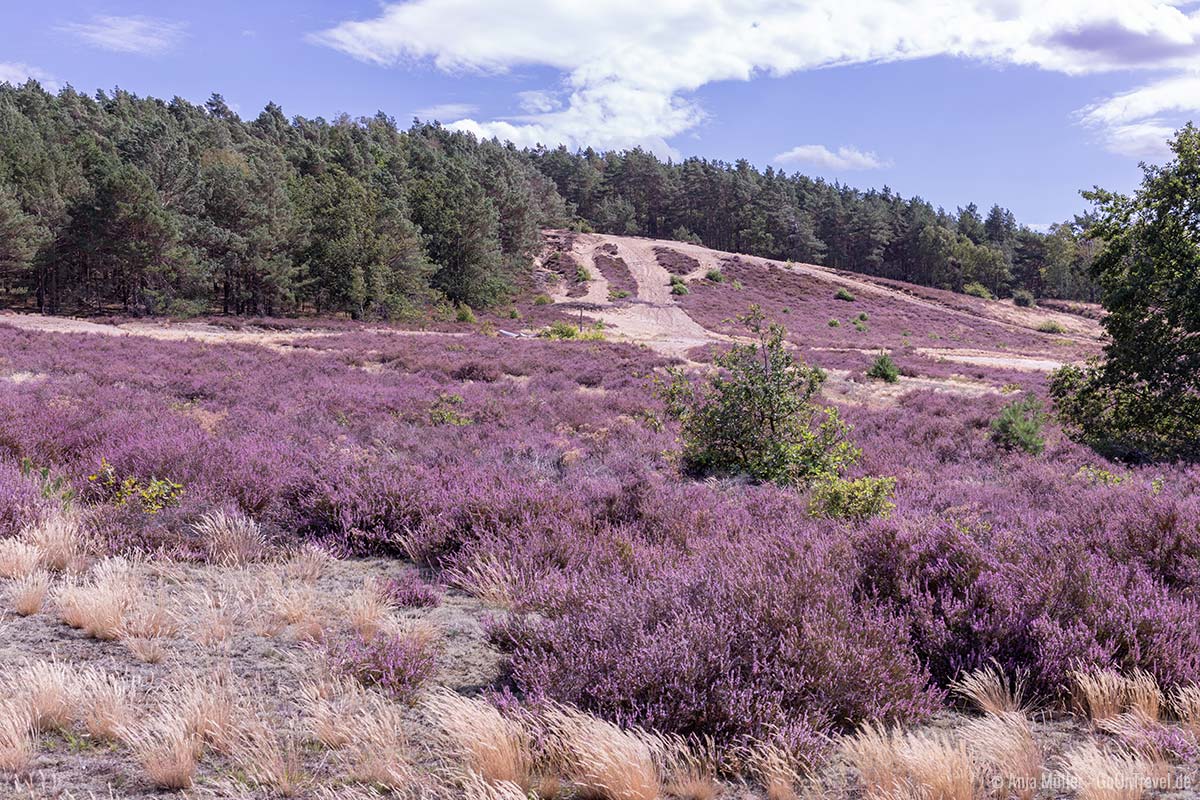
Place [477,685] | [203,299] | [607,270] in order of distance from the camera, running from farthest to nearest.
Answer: [607,270] → [203,299] → [477,685]

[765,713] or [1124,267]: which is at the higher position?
[1124,267]

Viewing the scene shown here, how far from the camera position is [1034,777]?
2.54m

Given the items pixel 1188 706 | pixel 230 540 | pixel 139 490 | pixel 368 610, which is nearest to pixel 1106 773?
pixel 1188 706

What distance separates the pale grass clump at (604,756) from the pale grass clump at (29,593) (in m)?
3.25

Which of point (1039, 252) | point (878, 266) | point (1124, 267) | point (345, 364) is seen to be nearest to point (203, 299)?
point (345, 364)

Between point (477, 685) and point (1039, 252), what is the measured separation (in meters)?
118

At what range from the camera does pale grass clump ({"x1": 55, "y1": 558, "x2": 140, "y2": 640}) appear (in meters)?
3.71

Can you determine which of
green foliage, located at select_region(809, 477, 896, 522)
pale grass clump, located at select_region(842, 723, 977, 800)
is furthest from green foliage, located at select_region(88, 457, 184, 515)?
green foliage, located at select_region(809, 477, 896, 522)

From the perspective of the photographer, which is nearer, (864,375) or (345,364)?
(345,364)

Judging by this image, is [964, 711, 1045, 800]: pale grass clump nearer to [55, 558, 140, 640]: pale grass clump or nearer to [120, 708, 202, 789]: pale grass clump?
[120, 708, 202, 789]: pale grass clump

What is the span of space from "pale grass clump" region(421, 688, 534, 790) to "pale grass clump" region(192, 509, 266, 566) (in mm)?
2735

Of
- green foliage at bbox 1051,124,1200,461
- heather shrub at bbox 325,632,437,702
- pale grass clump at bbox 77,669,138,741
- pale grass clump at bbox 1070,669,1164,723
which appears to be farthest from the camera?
green foliage at bbox 1051,124,1200,461

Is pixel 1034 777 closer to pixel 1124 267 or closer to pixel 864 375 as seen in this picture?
pixel 1124 267

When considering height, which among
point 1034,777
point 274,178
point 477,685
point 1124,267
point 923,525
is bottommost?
point 477,685
